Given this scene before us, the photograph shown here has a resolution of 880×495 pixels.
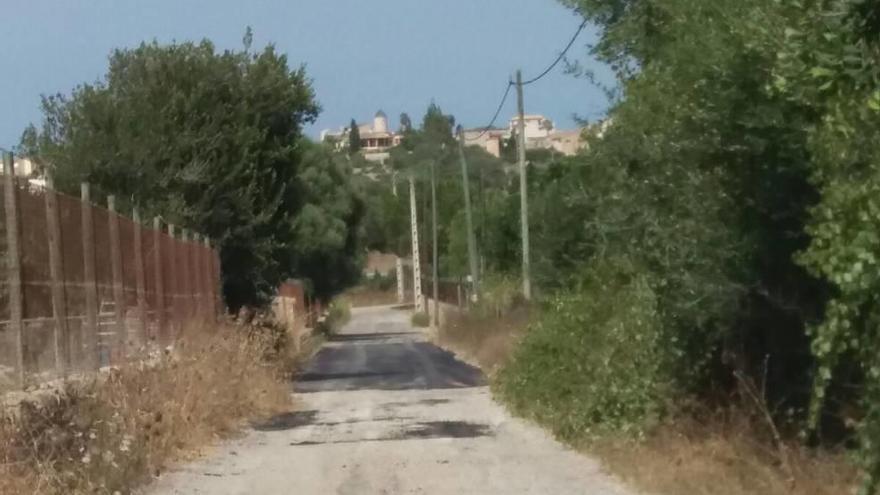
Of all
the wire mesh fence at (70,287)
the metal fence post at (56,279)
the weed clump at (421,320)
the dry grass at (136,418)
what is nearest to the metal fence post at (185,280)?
the dry grass at (136,418)

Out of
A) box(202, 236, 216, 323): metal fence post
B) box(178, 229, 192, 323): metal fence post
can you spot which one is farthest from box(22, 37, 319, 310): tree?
box(178, 229, 192, 323): metal fence post

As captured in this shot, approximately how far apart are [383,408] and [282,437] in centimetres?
489

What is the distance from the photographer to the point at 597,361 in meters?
19.5

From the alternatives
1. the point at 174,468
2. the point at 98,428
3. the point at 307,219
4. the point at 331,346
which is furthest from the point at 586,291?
the point at 307,219

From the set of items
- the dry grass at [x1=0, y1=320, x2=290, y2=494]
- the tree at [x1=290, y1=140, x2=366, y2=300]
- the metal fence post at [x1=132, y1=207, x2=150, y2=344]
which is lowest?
the dry grass at [x1=0, y1=320, x2=290, y2=494]

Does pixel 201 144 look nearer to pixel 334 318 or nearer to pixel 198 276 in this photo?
pixel 198 276

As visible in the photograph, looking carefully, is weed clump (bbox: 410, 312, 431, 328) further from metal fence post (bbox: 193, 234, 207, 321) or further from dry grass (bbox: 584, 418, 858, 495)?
dry grass (bbox: 584, 418, 858, 495)

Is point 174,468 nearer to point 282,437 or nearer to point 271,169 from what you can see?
point 282,437

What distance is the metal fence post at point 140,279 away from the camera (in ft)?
67.9

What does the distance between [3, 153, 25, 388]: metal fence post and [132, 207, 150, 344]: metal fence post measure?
21.3ft

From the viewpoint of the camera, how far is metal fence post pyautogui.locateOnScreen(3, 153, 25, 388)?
44.9 feet

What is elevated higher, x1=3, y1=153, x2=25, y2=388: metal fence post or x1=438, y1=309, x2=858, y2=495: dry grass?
x1=3, y1=153, x2=25, y2=388: metal fence post

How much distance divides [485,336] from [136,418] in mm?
28003

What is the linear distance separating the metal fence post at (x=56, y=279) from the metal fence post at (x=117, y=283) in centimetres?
298
